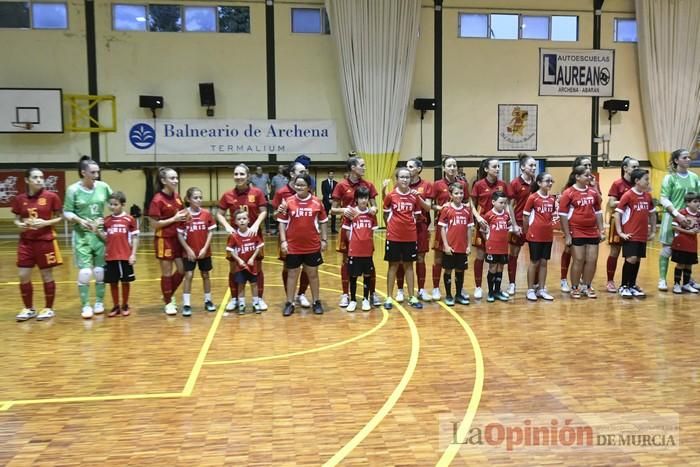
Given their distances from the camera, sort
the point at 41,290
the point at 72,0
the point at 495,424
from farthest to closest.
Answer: the point at 72,0 < the point at 41,290 < the point at 495,424

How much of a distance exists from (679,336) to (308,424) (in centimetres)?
388

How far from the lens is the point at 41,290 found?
8211mm

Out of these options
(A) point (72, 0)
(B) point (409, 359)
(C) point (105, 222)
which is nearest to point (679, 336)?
(B) point (409, 359)

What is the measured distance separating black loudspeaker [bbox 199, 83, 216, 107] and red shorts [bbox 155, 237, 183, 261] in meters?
9.77

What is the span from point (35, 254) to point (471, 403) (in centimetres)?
484

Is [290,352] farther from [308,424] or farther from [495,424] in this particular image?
[495,424]

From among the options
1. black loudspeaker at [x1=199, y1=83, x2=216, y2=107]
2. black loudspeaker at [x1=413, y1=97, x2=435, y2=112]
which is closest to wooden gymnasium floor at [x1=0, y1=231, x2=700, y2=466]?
black loudspeaker at [x1=199, y1=83, x2=216, y2=107]

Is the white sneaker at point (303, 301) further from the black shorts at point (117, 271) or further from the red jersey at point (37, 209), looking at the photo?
the red jersey at point (37, 209)

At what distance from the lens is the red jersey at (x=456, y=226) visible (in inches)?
269

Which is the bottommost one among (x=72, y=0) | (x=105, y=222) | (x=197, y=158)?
(x=105, y=222)

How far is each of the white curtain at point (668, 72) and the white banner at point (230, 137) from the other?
9129 mm

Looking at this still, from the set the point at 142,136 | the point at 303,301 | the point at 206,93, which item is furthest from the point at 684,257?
the point at 142,136

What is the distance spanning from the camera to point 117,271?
6398mm

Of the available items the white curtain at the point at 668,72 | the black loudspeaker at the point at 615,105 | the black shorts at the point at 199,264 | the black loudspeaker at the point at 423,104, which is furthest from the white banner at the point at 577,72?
the black shorts at the point at 199,264
